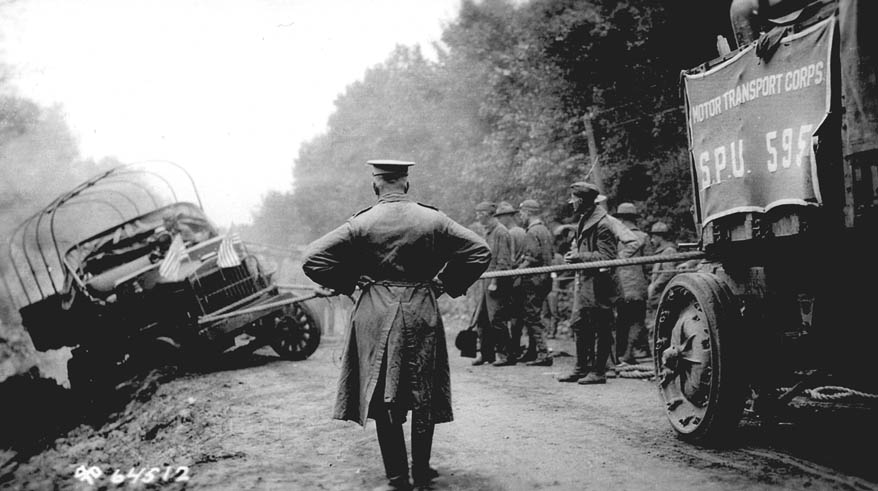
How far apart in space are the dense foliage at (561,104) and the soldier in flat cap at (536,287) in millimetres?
3726

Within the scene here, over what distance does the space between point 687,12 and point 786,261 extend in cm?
891

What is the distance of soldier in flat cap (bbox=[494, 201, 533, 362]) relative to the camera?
9.16 m

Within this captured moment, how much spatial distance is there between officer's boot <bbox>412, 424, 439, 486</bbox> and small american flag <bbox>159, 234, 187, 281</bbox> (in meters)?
6.59

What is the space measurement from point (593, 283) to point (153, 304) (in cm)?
598

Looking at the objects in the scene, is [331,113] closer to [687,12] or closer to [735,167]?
[687,12]

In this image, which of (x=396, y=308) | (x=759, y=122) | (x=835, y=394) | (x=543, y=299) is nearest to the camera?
(x=396, y=308)

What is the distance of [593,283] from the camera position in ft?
23.8

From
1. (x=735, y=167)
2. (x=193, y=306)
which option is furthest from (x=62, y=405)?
(x=735, y=167)

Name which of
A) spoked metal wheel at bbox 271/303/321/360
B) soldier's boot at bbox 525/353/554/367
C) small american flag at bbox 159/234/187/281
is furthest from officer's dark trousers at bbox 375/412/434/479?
spoked metal wheel at bbox 271/303/321/360

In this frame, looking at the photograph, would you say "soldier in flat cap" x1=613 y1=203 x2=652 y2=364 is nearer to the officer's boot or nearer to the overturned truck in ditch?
the overturned truck in ditch

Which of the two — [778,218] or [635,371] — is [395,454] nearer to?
[778,218]

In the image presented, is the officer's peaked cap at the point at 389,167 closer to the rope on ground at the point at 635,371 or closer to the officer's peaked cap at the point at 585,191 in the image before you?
the officer's peaked cap at the point at 585,191

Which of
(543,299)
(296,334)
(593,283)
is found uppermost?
(593,283)

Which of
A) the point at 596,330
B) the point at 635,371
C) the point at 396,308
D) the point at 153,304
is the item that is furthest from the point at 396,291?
the point at 153,304
